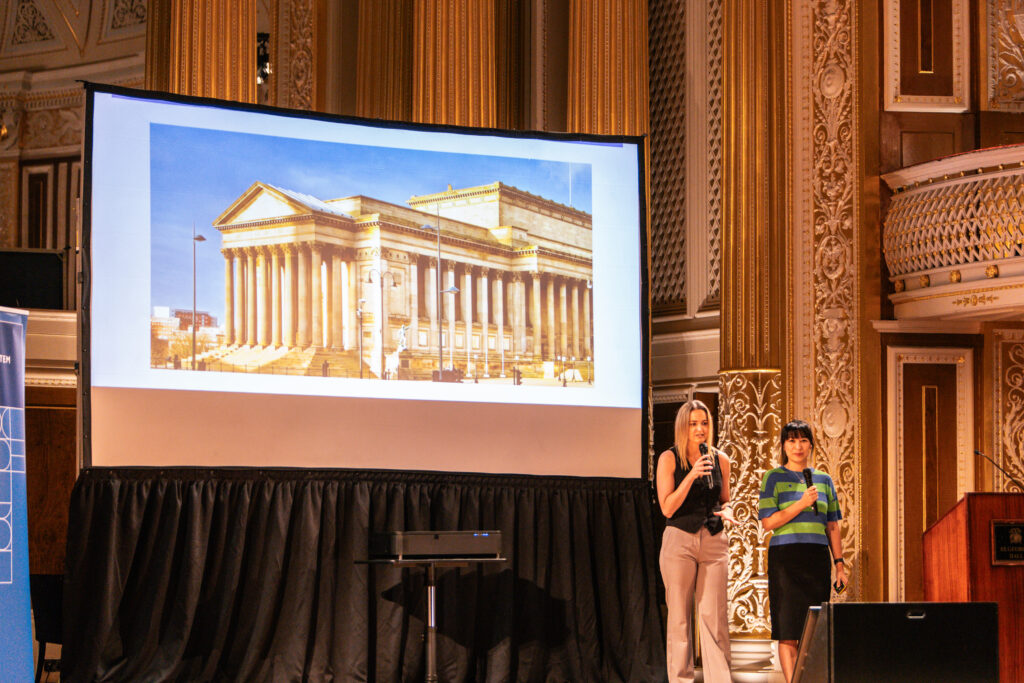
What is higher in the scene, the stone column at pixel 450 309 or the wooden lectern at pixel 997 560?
the stone column at pixel 450 309

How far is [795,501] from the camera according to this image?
17.5 ft

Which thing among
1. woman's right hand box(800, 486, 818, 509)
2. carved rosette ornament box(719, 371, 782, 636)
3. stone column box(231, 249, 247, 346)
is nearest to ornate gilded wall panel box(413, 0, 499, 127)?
stone column box(231, 249, 247, 346)

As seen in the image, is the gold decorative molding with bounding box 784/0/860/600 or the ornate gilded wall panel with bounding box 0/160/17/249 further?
the ornate gilded wall panel with bounding box 0/160/17/249

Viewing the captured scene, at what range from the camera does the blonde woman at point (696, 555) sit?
5.38 m

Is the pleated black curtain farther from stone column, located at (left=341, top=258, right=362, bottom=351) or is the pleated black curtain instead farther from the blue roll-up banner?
stone column, located at (left=341, top=258, right=362, bottom=351)

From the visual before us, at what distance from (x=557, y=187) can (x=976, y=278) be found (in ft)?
7.74

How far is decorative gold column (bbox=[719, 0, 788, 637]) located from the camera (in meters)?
6.57

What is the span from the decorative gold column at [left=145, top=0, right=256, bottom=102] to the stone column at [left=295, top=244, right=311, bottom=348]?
5.26ft

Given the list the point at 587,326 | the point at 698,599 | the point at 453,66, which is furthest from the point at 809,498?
the point at 453,66

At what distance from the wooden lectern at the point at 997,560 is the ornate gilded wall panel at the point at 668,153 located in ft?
Answer: 8.87

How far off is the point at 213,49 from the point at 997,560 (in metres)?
5.23

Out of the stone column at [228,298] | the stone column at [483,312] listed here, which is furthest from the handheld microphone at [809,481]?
the stone column at [228,298]

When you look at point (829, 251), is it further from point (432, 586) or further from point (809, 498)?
point (432, 586)

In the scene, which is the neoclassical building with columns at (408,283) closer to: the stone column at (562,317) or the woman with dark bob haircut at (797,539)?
the stone column at (562,317)
